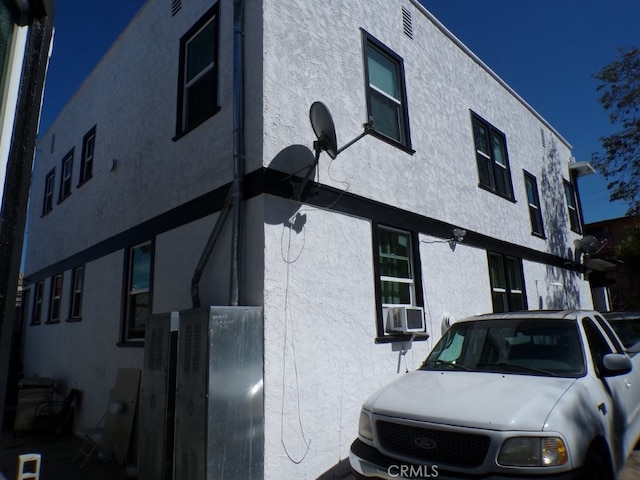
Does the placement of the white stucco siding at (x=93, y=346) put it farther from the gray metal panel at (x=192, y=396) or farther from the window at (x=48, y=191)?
the window at (x=48, y=191)

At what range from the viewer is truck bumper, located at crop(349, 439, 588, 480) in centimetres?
298

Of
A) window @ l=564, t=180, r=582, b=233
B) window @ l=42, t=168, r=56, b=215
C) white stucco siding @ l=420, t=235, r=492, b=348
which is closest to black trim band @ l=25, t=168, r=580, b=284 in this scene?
white stucco siding @ l=420, t=235, r=492, b=348

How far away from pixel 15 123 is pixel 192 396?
11.7 feet

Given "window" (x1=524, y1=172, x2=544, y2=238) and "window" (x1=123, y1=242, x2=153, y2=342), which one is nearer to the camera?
"window" (x1=123, y1=242, x2=153, y2=342)

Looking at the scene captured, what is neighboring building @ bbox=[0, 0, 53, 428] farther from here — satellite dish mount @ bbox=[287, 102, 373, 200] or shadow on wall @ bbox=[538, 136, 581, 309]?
shadow on wall @ bbox=[538, 136, 581, 309]

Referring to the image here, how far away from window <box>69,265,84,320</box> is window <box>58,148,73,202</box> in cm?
261

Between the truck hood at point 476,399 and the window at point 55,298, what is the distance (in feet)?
31.7

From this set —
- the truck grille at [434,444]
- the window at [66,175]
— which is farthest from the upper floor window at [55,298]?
the truck grille at [434,444]

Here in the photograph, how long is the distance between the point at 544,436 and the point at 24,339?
46.6ft

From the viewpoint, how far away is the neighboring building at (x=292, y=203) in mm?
5105

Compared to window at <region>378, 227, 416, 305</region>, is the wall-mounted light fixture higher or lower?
higher

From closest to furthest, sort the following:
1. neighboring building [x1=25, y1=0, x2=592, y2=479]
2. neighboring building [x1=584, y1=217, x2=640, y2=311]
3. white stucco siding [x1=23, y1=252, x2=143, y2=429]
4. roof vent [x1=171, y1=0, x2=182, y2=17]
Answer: neighboring building [x1=25, y1=0, x2=592, y2=479]
white stucco siding [x1=23, y1=252, x2=143, y2=429]
roof vent [x1=171, y1=0, x2=182, y2=17]
neighboring building [x1=584, y1=217, x2=640, y2=311]

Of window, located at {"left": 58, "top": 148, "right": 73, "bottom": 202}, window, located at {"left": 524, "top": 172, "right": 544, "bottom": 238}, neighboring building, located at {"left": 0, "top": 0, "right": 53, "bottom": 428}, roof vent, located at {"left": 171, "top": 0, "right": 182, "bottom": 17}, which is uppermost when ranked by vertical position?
roof vent, located at {"left": 171, "top": 0, "right": 182, "bottom": 17}

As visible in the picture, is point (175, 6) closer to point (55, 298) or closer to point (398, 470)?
point (55, 298)
